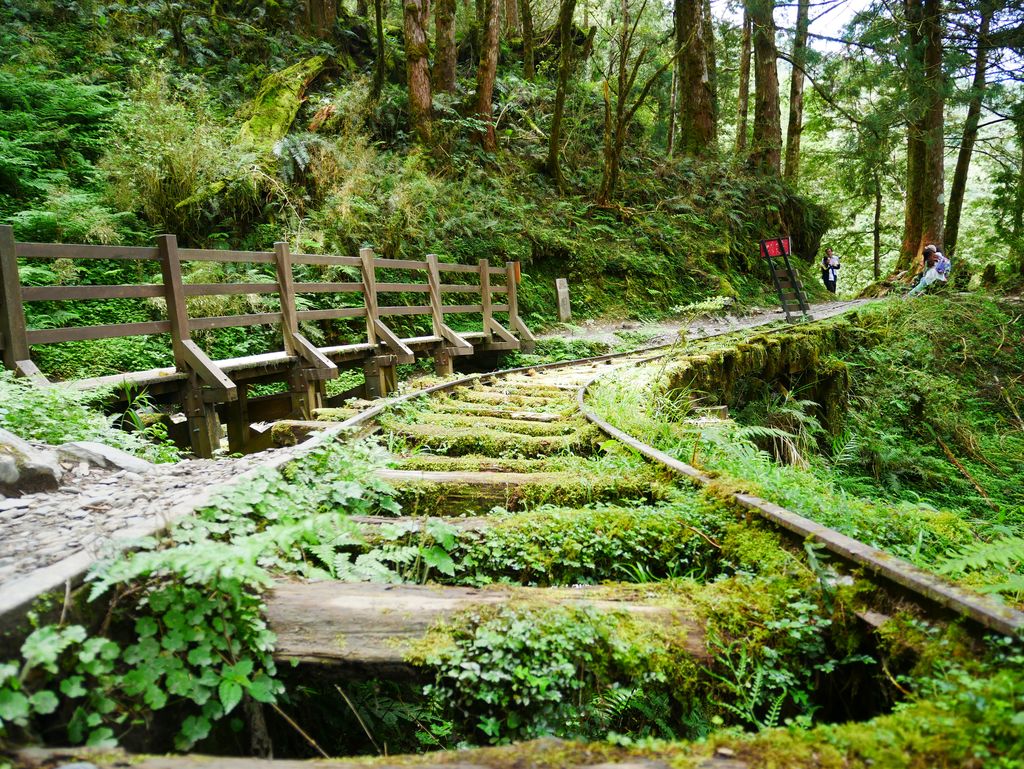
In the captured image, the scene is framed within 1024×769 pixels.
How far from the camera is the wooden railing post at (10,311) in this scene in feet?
14.5

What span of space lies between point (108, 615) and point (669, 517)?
2.09 meters

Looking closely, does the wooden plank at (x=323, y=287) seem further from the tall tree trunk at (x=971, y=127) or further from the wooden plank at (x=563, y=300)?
the tall tree trunk at (x=971, y=127)

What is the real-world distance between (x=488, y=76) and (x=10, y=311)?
43.9ft

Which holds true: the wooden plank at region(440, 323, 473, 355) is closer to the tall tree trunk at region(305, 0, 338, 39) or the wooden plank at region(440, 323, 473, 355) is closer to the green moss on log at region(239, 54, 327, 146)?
the green moss on log at region(239, 54, 327, 146)

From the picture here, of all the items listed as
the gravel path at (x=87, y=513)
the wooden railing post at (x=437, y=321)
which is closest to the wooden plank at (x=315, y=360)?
the wooden railing post at (x=437, y=321)

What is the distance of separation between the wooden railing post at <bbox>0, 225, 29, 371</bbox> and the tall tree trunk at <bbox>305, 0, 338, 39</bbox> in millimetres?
15342

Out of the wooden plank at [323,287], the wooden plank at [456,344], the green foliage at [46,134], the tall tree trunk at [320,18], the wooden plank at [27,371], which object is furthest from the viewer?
the tall tree trunk at [320,18]

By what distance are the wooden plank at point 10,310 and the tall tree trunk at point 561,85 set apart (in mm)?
11985

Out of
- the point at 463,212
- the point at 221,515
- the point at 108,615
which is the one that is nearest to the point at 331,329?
the point at 463,212

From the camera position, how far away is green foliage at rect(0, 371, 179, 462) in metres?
3.65

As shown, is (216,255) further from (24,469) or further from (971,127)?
(971,127)

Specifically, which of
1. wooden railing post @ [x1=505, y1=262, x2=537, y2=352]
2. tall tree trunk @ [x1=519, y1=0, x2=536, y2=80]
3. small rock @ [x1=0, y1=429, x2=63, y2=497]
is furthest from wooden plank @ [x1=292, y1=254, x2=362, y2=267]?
tall tree trunk @ [x1=519, y1=0, x2=536, y2=80]

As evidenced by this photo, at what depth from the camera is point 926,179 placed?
15.3 m

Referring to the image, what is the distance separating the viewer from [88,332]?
15.7 ft
